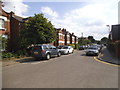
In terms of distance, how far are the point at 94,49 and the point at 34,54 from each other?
1010 cm

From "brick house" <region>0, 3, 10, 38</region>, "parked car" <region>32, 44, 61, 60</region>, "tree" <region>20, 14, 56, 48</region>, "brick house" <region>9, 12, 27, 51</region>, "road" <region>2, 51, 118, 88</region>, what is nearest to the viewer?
"road" <region>2, 51, 118, 88</region>

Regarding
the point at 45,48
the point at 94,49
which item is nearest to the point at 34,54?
the point at 45,48

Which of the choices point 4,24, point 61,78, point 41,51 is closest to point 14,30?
point 4,24

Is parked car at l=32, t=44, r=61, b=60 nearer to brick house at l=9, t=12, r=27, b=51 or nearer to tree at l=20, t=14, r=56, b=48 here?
tree at l=20, t=14, r=56, b=48

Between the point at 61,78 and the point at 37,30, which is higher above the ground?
the point at 37,30

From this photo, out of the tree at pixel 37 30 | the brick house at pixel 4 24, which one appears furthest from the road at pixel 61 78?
the brick house at pixel 4 24

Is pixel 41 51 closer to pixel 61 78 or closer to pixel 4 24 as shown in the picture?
pixel 61 78

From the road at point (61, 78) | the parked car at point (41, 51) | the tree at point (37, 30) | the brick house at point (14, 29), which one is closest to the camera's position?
the road at point (61, 78)

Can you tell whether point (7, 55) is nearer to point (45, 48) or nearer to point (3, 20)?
point (45, 48)

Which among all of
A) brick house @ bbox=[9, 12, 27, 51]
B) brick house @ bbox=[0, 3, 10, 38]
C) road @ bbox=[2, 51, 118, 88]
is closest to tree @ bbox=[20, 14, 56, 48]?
brick house @ bbox=[0, 3, 10, 38]

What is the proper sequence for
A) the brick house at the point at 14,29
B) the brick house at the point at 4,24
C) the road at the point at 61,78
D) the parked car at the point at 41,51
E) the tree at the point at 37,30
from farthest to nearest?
1. the brick house at the point at 14,29
2. the brick house at the point at 4,24
3. the tree at the point at 37,30
4. the parked car at the point at 41,51
5. the road at the point at 61,78

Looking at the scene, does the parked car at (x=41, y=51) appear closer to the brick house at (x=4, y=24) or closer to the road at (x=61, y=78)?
the road at (x=61, y=78)

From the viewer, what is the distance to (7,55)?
1395 cm

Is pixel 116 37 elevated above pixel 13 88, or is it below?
above
